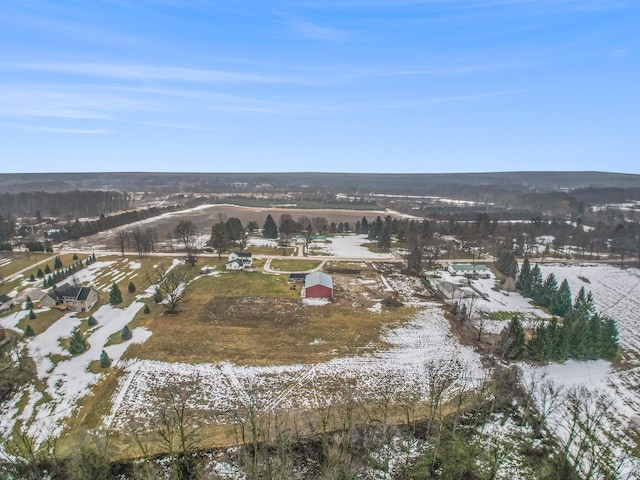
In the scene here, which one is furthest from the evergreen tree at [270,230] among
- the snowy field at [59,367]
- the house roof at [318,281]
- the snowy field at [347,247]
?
the snowy field at [59,367]

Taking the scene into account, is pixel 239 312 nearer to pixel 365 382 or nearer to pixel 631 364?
pixel 365 382

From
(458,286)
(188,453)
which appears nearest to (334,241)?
(458,286)

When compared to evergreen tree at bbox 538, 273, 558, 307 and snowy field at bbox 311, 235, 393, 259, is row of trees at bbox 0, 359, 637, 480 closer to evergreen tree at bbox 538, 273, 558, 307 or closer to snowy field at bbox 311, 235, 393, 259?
evergreen tree at bbox 538, 273, 558, 307

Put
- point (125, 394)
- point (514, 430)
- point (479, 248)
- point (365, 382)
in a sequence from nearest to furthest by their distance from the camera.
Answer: point (514, 430) < point (125, 394) < point (365, 382) < point (479, 248)

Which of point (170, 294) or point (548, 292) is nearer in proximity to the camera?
point (170, 294)

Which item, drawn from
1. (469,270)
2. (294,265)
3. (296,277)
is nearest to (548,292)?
(469,270)

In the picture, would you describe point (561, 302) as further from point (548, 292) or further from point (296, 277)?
point (296, 277)

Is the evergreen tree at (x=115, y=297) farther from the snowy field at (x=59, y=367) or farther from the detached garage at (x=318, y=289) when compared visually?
the detached garage at (x=318, y=289)
